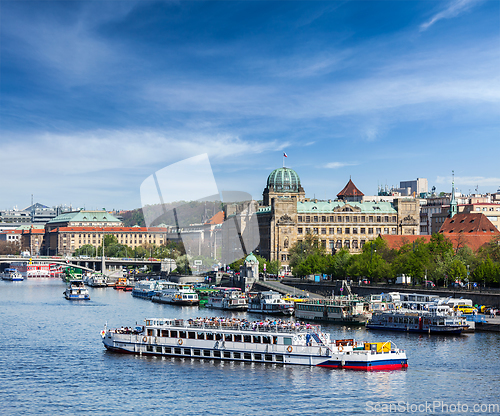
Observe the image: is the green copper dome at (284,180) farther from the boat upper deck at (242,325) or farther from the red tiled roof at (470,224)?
the boat upper deck at (242,325)

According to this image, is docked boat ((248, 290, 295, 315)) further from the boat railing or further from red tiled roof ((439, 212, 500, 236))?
red tiled roof ((439, 212, 500, 236))

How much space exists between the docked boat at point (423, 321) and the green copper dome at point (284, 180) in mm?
97273

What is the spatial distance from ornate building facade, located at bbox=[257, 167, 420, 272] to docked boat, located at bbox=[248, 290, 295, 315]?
186ft

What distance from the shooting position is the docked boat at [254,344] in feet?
169

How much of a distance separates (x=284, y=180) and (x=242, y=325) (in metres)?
119

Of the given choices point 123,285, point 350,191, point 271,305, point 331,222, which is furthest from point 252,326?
point 350,191

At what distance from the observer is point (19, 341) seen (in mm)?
64750

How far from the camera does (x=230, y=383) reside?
47281 millimetres

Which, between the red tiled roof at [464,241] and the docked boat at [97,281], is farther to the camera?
the docked boat at [97,281]

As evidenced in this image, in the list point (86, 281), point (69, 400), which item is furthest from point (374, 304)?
point (86, 281)

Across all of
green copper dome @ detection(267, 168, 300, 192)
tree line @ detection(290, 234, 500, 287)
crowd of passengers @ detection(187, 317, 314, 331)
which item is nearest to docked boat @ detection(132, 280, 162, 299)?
tree line @ detection(290, 234, 500, 287)

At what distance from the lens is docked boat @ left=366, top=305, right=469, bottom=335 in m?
69.8

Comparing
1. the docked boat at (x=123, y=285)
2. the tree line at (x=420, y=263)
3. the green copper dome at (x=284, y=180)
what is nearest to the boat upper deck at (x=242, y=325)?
the tree line at (x=420, y=263)

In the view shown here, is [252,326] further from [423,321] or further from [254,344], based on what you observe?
[423,321]
